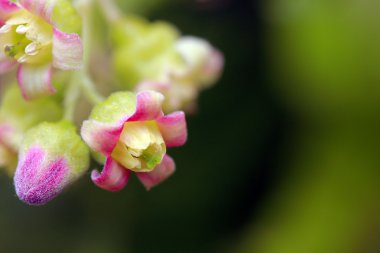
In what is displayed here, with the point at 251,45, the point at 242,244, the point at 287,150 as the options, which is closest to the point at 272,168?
the point at 287,150

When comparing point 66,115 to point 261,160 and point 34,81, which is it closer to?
point 34,81

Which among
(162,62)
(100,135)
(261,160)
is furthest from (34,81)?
(261,160)

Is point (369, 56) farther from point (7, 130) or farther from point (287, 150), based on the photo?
point (7, 130)

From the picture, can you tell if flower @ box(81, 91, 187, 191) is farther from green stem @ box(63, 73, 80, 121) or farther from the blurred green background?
the blurred green background

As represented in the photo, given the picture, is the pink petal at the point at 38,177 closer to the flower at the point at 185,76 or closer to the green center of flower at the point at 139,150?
the green center of flower at the point at 139,150

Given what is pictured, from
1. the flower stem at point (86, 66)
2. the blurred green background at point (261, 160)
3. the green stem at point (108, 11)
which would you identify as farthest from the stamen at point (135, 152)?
the blurred green background at point (261, 160)

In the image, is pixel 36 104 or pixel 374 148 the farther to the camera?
pixel 374 148
